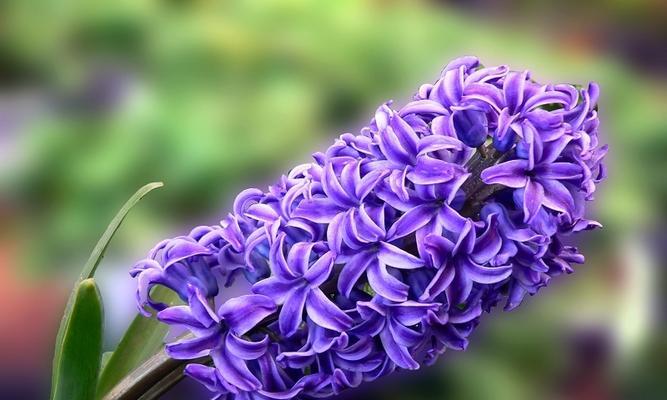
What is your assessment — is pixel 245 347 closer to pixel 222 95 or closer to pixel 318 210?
pixel 318 210

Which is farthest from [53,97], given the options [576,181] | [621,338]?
[576,181]

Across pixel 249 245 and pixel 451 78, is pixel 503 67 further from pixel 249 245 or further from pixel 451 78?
pixel 249 245

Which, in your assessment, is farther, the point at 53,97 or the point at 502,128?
the point at 53,97

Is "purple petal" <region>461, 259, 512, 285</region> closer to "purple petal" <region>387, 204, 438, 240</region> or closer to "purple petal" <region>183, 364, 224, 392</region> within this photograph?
"purple petal" <region>387, 204, 438, 240</region>

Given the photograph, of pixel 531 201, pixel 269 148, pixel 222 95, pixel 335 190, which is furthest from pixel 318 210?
pixel 222 95

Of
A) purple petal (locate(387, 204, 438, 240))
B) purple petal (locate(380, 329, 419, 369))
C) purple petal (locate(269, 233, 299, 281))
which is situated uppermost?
purple petal (locate(387, 204, 438, 240))

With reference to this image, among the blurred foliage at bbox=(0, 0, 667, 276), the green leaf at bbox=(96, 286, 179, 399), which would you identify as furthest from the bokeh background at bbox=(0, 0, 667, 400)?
the green leaf at bbox=(96, 286, 179, 399)
